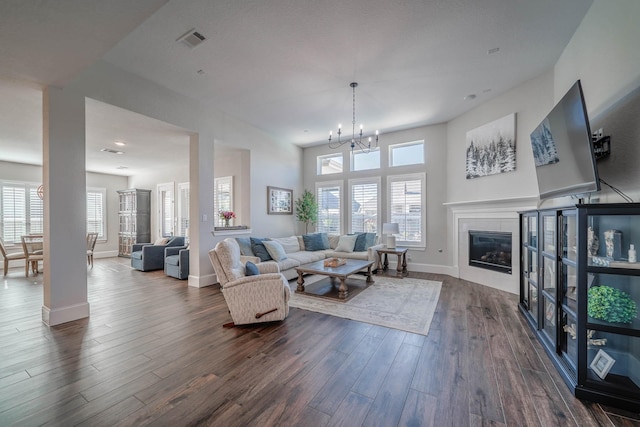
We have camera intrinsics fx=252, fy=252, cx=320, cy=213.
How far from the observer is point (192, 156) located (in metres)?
4.64

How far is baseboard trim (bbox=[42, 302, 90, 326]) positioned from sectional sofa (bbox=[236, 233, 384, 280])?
7.31ft

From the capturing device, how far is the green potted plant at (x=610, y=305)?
1.74 meters

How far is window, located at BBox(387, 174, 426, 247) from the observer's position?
19.4 ft

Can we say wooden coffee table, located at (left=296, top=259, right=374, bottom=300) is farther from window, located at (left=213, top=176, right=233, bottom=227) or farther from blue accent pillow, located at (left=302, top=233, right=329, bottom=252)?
window, located at (left=213, top=176, right=233, bottom=227)

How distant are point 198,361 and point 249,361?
452 millimetres

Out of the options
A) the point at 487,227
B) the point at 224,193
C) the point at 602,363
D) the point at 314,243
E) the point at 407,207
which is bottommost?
the point at 602,363

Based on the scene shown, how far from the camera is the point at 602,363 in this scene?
1.80 m

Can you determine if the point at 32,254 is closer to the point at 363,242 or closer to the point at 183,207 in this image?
the point at 183,207

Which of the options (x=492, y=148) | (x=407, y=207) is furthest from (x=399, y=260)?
(x=492, y=148)

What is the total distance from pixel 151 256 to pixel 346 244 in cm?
471

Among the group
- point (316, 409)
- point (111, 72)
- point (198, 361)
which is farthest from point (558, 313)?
point (111, 72)

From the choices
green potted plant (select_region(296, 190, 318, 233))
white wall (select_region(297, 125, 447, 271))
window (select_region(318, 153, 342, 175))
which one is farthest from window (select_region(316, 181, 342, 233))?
white wall (select_region(297, 125, 447, 271))

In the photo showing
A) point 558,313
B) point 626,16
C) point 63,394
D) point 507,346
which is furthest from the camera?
point 507,346

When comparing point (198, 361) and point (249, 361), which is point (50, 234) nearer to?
point (198, 361)
